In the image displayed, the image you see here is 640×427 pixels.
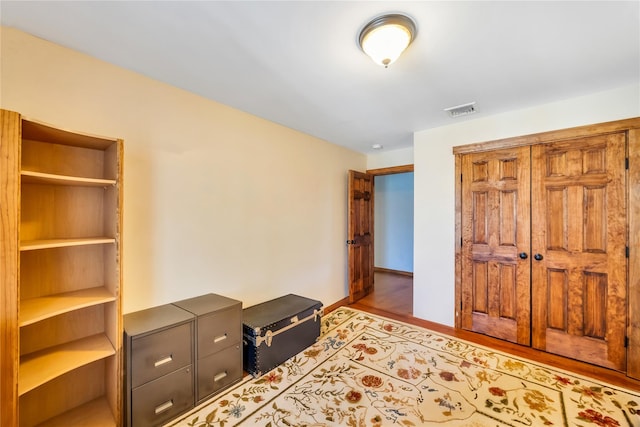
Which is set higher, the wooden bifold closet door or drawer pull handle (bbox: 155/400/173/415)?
the wooden bifold closet door

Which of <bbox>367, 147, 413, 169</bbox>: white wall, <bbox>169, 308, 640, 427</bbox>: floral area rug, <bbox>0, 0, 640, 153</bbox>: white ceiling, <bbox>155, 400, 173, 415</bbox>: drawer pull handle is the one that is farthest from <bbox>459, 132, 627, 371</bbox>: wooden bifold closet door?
<bbox>155, 400, 173, 415</bbox>: drawer pull handle

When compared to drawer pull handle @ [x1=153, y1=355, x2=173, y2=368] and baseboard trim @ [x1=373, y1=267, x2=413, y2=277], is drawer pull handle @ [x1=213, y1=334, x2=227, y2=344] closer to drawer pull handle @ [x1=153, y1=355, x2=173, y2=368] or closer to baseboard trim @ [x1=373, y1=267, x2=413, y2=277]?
drawer pull handle @ [x1=153, y1=355, x2=173, y2=368]

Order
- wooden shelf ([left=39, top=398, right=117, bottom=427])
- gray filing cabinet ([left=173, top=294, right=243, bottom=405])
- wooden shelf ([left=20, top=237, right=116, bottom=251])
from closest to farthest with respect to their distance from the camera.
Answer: wooden shelf ([left=20, top=237, right=116, bottom=251]), wooden shelf ([left=39, top=398, right=117, bottom=427]), gray filing cabinet ([left=173, top=294, right=243, bottom=405])

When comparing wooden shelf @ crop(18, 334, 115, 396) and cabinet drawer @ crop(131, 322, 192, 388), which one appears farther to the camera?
cabinet drawer @ crop(131, 322, 192, 388)

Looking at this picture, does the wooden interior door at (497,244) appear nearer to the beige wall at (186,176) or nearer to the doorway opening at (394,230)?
the beige wall at (186,176)

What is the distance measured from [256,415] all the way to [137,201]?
1.78 meters

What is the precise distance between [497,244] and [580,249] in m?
0.65

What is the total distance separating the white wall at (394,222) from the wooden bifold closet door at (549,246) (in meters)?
2.90

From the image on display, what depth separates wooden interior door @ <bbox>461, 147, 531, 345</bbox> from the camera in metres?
Answer: 2.75

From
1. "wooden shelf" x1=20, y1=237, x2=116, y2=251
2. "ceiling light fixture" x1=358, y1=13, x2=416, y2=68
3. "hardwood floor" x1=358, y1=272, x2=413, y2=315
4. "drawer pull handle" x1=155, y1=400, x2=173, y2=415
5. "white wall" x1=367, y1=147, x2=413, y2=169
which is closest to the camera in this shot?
"wooden shelf" x1=20, y1=237, x2=116, y2=251

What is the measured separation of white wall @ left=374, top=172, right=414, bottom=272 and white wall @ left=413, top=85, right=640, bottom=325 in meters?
2.57

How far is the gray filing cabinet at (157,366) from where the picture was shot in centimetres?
165

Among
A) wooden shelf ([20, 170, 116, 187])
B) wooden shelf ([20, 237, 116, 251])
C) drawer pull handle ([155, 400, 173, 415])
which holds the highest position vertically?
wooden shelf ([20, 170, 116, 187])

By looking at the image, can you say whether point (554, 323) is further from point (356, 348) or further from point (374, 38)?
point (374, 38)
